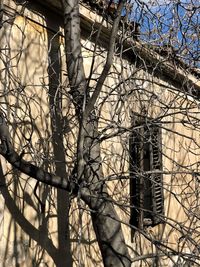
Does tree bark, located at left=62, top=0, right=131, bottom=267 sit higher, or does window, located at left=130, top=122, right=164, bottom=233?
window, located at left=130, top=122, right=164, bottom=233

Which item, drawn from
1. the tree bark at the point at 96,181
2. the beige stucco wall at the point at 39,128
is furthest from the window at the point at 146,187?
the tree bark at the point at 96,181

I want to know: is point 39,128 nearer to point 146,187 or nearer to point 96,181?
point 96,181

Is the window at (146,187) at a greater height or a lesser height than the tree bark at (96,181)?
greater

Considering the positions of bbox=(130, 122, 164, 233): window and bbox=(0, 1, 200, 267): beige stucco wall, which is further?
bbox=(130, 122, 164, 233): window

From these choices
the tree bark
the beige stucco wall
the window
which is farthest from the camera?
the window

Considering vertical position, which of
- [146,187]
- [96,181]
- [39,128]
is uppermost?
[146,187]

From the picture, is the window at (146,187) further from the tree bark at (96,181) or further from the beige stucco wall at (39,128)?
the tree bark at (96,181)

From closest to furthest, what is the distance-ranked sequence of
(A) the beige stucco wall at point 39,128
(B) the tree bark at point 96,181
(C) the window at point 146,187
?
(B) the tree bark at point 96,181 → (A) the beige stucco wall at point 39,128 → (C) the window at point 146,187

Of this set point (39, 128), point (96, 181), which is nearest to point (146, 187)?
point (39, 128)

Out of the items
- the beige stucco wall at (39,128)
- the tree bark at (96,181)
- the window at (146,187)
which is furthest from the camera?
the window at (146,187)

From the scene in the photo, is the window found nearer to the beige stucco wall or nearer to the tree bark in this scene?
the beige stucco wall

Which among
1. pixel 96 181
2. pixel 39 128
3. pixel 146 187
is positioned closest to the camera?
pixel 96 181

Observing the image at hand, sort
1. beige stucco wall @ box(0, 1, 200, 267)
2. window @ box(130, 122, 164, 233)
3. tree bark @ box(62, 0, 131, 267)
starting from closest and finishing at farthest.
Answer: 1. tree bark @ box(62, 0, 131, 267)
2. beige stucco wall @ box(0, 1, 200, 267)
3. window @ box(130, 122, 164, 233)

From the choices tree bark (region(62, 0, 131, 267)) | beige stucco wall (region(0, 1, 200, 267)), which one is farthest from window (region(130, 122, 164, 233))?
tree bark (region(62, 0, 131, 267))
